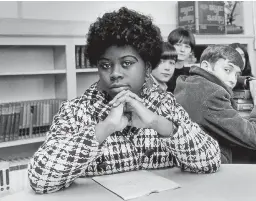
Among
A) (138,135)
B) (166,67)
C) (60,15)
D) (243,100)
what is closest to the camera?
(138,135)

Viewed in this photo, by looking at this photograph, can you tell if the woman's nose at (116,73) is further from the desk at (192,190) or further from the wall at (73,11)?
the wall at (73,11)

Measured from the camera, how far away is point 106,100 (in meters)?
1.29

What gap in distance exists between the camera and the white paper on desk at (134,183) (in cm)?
96

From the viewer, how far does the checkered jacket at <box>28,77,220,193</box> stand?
1.03 meters

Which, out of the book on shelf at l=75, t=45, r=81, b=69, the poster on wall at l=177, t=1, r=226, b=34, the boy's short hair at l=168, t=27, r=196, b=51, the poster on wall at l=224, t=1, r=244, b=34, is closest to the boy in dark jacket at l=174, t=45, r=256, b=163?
the boy's short hair at l=168, t=27, r=196, b=51

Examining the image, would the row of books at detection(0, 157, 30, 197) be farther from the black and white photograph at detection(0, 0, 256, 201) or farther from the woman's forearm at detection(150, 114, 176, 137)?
the woman's forearm at detection(150, 114, 176, 137)

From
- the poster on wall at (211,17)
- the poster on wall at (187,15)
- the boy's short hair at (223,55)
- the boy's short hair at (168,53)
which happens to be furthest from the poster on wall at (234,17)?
the boy's short hair at (223,55)

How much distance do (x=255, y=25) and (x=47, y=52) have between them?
9.26 ft

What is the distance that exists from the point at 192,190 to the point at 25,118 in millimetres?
2193

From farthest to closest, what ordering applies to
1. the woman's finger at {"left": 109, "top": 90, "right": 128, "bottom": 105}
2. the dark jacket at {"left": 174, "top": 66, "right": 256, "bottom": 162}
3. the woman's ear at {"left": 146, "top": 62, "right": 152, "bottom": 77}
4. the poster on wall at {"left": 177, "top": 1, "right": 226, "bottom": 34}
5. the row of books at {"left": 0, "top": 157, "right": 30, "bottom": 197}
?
the poster on wall at {"left": 177, "top": 1, "right": 226, "bottom": 34}, the dark jacket at {"left": 174, "top": 66, "right": 256, "bottom": 162}, the woman's ear at {"left": 146, "top": 62, "right": 152, "bottom": 77}, the woman's finger at {"left": 109, "top": 90, "right": 128, "bottom": 105}, the row of books at {"left": 0, "top": 157, "right": 30, "bottom": 197}

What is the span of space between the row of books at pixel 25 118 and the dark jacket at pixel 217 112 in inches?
61.5

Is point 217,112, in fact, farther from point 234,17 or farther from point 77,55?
point 234,17

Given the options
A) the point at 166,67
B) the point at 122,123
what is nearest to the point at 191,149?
the point at 122,123

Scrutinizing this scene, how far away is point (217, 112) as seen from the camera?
1711mm
